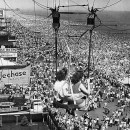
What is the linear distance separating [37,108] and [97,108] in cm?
689

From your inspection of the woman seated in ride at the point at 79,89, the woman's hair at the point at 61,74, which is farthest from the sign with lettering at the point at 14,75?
the woman's hair at the point at 61,74

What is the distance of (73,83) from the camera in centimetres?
1159

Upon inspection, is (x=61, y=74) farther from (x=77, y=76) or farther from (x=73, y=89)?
(x=73, y=89)

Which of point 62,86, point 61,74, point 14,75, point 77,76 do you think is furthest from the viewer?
point 14,75

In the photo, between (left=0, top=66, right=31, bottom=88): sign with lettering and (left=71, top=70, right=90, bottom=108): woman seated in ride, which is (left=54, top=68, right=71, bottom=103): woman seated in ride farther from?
(left=0, top=66, right=31, bottom=88): sign with lettering

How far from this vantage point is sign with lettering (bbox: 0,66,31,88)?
32.6 m

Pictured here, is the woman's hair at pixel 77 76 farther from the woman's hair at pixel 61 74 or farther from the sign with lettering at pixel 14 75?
the sign with lettering at pixel 14 75

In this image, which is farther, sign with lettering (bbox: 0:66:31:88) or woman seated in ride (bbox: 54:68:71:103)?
sign with lettering (bbox: 0:66:31:88)

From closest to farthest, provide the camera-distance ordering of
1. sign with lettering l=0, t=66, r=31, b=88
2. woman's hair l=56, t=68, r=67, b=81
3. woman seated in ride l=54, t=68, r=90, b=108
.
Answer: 1. woman's hair l=56, t=68, r=67, b=81
2. woman seated in ride l=54, t=68, r=90, b=108
3. sign with lettering l=0, t=66, r=31, b=88

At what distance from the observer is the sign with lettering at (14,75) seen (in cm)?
3262

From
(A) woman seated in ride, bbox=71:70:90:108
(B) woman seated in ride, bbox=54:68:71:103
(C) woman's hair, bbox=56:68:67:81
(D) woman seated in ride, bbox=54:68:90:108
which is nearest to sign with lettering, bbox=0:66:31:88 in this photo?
(B) woman seated in ride, bbox=54:68:71:103

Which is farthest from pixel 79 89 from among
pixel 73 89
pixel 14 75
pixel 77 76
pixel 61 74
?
pixel 14 75

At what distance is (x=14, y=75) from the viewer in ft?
108

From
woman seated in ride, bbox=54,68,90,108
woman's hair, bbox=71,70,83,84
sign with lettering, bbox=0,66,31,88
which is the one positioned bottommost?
sign with lettering, bbox=0,66,31,88
